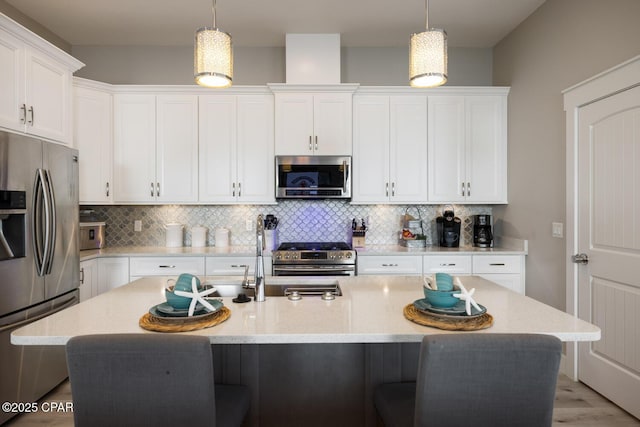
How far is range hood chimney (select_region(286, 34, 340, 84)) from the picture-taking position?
3.68 meters

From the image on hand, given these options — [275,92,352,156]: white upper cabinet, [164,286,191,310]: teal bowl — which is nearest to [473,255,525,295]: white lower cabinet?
[275,92,352,156]: white upper cabinet

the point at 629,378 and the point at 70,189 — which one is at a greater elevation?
the point at 70,189

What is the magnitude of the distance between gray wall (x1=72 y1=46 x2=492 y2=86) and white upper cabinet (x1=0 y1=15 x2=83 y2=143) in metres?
1.11

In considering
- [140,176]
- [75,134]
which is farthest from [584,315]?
[75,134]

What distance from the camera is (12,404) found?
7.14 ft

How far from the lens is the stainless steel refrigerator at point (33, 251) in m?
2.14

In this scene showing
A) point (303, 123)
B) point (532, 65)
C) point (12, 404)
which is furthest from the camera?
point (303, 123)

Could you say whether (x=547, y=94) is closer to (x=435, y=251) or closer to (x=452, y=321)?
(x=435, y=251)

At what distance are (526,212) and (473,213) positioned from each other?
2.37 ft

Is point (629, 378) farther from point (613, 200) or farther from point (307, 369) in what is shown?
point (307, 369)

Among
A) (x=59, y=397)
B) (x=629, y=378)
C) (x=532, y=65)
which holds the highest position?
(x=532, y=65)

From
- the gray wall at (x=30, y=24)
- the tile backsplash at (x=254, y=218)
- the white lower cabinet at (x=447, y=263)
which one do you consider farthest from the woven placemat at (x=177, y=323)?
the gray wall at (x=30, y=24)

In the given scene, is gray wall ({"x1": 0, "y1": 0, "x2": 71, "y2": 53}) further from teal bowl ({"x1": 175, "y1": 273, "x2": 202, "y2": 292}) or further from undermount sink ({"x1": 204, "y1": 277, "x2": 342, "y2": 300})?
teal bowl ({"x1": 175, "y1": 273, "x2": 202, "y2": 292})

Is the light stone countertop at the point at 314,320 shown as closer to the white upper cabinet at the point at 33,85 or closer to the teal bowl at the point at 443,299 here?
the teal bowl at the point at 443,299
